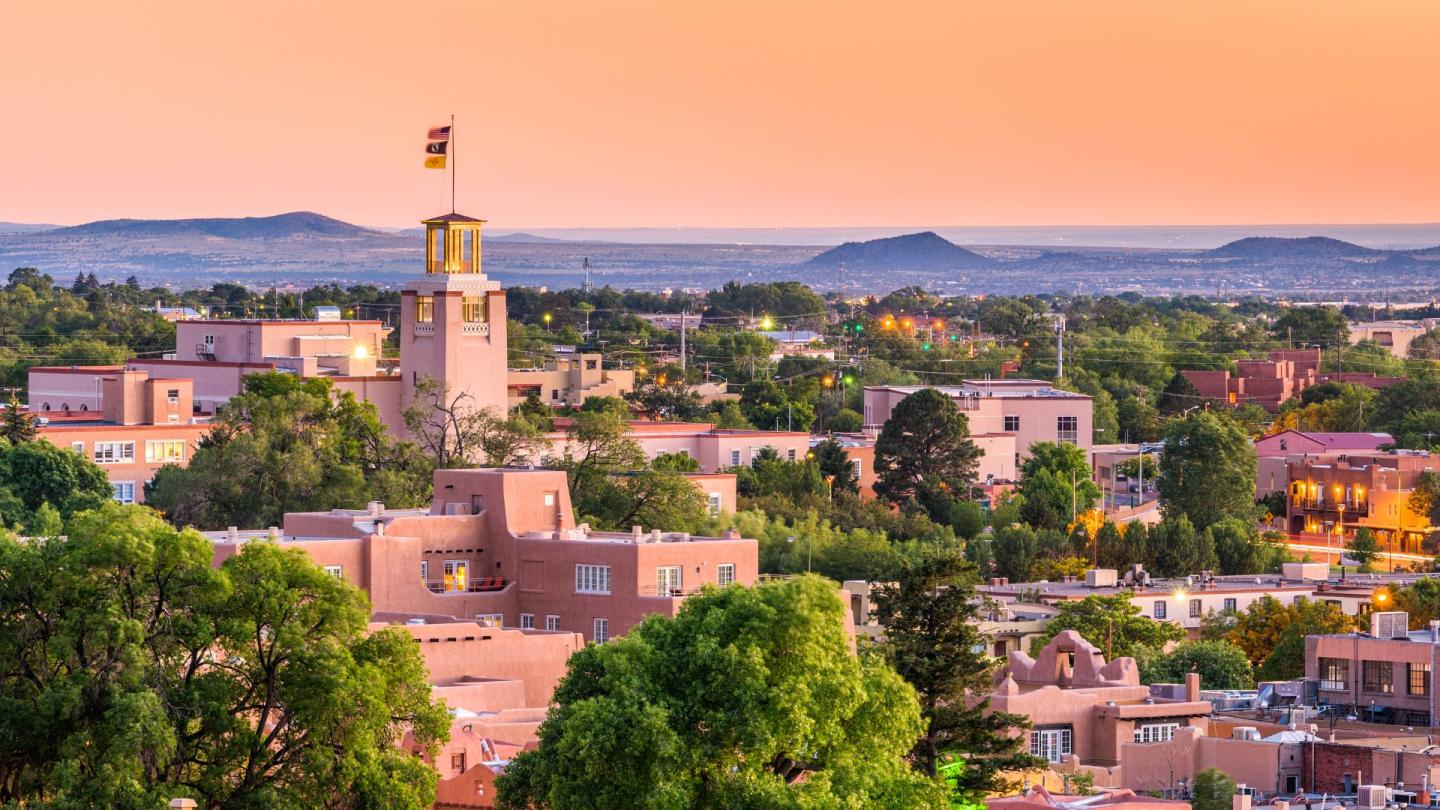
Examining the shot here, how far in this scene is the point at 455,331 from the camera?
100375mm

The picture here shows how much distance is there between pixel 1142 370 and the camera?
589 feet

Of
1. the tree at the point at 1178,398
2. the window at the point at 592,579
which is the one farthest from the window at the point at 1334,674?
the tree at the point at 1178,398

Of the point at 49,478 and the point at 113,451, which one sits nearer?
the point at 49,478

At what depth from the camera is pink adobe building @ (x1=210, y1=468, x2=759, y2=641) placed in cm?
6028

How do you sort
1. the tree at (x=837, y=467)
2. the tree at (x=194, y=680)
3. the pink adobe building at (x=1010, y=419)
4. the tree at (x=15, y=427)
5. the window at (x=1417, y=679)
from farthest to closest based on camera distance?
the pink adobe building at (x=1010, y=419) < the tree at (x=837, y=467) < the tree at (x=15, y=427) < the window at (x=1417, y=679) < the tree at (x=194, y=680)

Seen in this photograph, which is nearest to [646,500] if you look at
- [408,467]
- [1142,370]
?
[408,467]

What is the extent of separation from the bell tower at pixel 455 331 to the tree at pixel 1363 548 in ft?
84.0

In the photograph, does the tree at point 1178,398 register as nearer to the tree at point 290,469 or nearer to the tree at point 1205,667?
the tree at point 290,469

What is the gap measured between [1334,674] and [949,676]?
17522 mm

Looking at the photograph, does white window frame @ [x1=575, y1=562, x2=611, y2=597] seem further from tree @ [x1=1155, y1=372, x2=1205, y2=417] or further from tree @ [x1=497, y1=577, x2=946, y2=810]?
tree @ [x1=1155, y1=372, x2=1205, y2=417]

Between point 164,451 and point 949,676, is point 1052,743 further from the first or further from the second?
point 164,451

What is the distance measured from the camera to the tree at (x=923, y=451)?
4405 inches

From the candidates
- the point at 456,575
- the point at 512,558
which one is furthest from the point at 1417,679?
the point at 456,575

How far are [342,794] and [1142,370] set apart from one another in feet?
461
